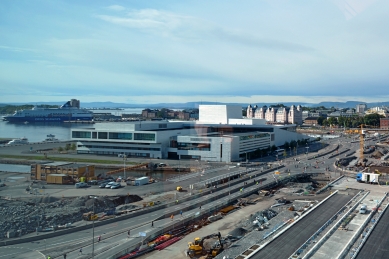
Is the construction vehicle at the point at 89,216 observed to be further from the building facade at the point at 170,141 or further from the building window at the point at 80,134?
the building window at the point at 80,134

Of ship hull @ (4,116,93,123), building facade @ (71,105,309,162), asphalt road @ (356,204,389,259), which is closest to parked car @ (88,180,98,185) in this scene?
building facade @ (71,105,309,162)

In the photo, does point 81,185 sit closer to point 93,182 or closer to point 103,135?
point 93,182

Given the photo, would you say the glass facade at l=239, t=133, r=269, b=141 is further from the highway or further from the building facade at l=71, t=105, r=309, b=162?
the highway

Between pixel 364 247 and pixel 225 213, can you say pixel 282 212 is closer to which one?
pixel 225 213

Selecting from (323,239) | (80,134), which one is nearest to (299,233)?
(323,239)

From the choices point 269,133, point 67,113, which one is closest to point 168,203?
point 269,133

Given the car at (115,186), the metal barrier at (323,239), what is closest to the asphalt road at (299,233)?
the metal barrier at (323,239)
